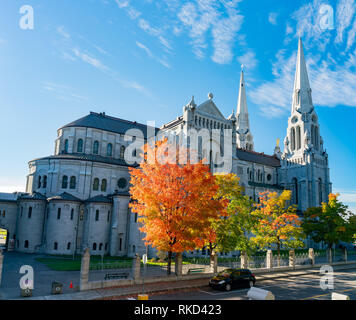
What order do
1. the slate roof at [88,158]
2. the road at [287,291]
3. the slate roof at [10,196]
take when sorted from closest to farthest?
the road at [287,291]
the slate roof at [88,158]
the slate roof at [10,196]

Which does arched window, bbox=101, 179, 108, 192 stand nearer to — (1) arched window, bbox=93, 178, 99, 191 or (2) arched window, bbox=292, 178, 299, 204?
(1) arched window, bbox=93, 178, 99, 191

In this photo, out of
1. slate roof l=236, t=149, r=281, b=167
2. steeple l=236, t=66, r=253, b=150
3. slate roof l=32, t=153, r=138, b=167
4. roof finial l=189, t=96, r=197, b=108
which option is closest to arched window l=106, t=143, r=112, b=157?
slate roof l=32, t=153, r=138, b=167

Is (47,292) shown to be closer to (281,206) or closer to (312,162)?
(281,206)

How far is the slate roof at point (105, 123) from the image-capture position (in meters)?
51.7

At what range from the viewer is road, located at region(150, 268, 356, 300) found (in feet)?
61.3

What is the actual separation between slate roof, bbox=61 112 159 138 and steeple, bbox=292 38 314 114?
1741 inches

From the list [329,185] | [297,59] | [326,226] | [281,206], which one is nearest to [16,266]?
[281,206]

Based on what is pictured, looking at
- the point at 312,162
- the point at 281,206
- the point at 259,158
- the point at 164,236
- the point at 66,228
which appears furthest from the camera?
the point at 259,158

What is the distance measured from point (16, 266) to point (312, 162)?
68.2 m

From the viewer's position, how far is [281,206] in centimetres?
3684

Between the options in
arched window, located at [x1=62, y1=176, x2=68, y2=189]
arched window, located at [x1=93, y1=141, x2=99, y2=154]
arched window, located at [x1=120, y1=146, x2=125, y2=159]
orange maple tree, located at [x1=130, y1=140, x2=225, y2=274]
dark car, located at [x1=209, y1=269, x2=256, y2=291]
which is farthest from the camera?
arched window, located at [x1=120, y1=146, x2=125, y2=159]

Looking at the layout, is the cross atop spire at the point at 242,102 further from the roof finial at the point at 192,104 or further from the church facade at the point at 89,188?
the roof finial at the point at 192,104

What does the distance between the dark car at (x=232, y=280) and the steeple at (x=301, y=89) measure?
2616 inches

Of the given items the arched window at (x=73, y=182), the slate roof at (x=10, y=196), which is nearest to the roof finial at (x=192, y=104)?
the arched window at (x=73, y=182)
